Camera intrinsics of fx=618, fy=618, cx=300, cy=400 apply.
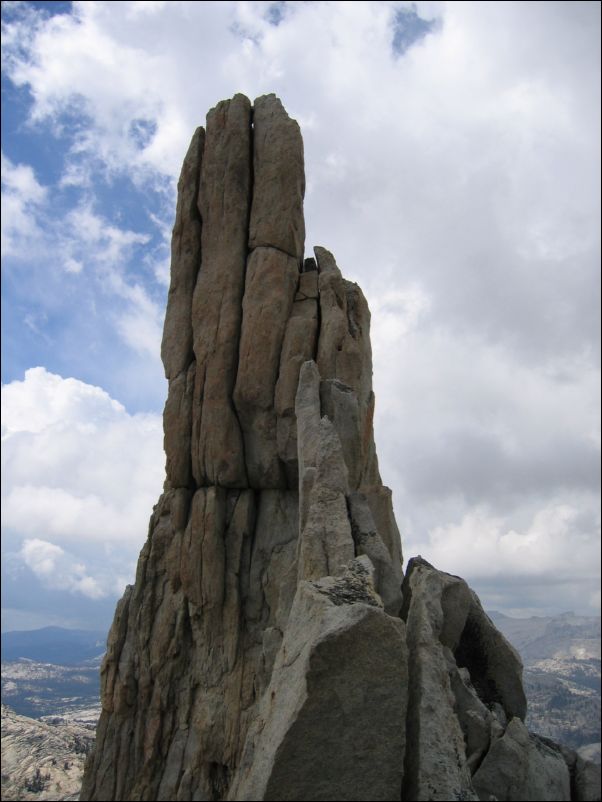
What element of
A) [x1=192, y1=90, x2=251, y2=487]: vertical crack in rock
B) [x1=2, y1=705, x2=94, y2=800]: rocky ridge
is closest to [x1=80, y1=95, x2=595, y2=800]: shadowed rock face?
[x1=192, y1=90, x2=251, y2=487]: vertical crack in rock

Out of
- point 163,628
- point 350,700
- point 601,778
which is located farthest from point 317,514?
point 163,628

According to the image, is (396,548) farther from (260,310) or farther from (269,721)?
(269,721)

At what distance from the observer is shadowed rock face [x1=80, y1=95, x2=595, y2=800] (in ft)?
38.6

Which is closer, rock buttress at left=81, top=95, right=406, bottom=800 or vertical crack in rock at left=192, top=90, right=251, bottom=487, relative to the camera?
rock buttress at left=81, top=95, right=406, bottom=800

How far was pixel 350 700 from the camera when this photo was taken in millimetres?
11547

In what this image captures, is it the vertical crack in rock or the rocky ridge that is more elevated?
the vertical crack in rock

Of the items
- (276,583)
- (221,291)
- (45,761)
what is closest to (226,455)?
(276,583)

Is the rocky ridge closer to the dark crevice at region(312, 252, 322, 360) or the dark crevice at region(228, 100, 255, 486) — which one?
the dark crevice at region(228, 100, 255, 486)

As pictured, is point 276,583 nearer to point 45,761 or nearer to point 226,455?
point 226,455

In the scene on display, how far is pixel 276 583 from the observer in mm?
27844

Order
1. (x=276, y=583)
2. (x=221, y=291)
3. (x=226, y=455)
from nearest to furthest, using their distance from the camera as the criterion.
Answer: (x=276, y=583) → (x=226, y=455) → (x=221, y=291)

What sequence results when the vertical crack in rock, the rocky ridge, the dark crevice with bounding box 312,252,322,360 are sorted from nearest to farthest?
the vertical crack in rock, the dark crevice with bounding box 312,252,322,360, the rocky ridge

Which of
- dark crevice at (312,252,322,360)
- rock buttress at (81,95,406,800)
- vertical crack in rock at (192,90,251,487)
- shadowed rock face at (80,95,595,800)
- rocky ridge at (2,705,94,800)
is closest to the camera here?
shadowed rock face at (80,95,595,800)

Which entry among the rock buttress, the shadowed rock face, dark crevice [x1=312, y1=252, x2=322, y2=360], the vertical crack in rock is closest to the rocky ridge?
the rock buttress
